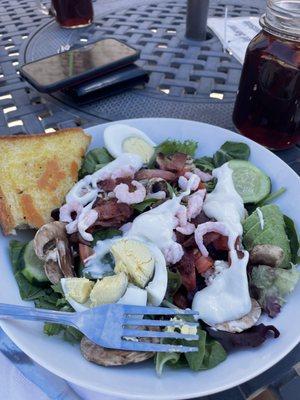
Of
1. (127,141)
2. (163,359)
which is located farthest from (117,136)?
(163,359)

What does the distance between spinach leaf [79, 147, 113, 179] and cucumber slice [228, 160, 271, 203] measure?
45 cm

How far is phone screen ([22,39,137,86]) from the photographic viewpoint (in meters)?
1.70

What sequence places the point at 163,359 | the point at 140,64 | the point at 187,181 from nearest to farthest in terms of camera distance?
1. the point at 163,359
2. the point at 187,181
3. the point at 140,64

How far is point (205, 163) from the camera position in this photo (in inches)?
57.5

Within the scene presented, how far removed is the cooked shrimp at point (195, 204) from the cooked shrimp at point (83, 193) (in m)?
0.31

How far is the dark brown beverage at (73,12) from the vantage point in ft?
7.33

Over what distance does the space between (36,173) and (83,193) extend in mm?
193

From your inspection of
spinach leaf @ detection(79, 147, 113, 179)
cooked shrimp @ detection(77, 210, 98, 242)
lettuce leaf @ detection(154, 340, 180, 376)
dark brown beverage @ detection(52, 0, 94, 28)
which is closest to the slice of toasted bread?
spinach leaf @ detection(79, 147, 113, 179)

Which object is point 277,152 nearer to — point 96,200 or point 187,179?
point 187,179

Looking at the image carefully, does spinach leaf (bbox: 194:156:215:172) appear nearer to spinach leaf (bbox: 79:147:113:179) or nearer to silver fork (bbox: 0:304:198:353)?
spinach leaf (bbox: 79:147:113:179)

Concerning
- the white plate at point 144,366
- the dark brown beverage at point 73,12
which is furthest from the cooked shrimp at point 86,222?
the dark brown beverage at point 73,12

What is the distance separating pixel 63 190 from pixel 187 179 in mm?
427

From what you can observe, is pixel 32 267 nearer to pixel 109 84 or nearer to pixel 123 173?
pixel 123 173

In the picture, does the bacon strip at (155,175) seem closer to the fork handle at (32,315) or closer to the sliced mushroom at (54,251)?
the sliced mushroom at (54,251)
